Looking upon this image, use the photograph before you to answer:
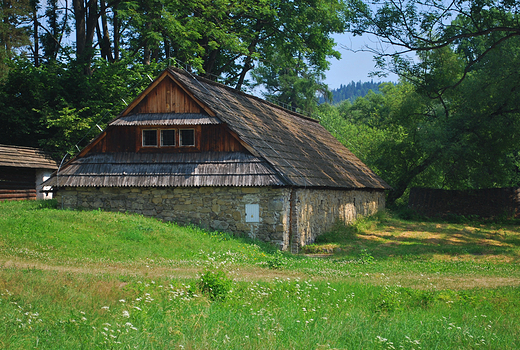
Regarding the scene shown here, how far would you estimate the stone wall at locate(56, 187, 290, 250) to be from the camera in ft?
54.9

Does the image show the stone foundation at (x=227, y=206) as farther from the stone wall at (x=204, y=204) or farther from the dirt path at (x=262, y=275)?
the dirt path at (x=262, y=275)

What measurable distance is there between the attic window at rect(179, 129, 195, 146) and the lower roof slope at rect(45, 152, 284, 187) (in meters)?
0.59

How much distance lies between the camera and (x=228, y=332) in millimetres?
5926

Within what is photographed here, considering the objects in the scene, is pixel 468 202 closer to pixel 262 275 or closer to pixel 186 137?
pixel 186 137

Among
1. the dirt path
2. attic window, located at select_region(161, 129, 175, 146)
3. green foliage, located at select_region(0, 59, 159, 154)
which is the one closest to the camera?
the dirt path

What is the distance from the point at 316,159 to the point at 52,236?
1263cm

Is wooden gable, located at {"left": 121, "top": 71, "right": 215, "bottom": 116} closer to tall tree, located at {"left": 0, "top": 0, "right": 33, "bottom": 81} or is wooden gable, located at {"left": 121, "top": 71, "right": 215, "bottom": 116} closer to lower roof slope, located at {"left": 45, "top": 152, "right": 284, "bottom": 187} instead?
lower roof slope, located at {"left": 45, "top": 152, "right": 284, "bottom": 187}

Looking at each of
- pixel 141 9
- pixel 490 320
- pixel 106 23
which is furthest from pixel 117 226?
pixel 106 23

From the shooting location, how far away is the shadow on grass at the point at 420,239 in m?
16.9

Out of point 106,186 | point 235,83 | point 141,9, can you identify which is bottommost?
point 106,186

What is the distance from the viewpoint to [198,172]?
57.4 ft

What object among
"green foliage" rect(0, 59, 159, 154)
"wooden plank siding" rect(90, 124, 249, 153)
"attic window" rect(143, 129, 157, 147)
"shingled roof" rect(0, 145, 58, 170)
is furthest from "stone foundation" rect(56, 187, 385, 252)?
"green foliage" rect(0, 59, 159, 154)

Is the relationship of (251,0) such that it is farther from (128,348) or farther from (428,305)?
(128,348)

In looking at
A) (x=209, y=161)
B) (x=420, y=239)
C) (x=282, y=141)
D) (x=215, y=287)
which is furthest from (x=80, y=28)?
(x=215, y=287)
